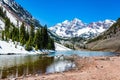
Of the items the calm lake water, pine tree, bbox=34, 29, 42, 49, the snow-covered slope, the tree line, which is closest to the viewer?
the calm lake water

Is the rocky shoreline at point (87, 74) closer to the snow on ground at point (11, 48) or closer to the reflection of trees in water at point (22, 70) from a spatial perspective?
the reflection of trees in water at point (22, 70)

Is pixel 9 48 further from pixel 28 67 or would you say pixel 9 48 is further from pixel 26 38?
pixel 28 67

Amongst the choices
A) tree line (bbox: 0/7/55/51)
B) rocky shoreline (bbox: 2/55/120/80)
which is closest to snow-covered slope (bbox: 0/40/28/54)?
tree line (bbox: 0/7/55/51)

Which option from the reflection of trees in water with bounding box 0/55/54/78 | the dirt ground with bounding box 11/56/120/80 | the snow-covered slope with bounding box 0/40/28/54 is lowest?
the dirt ground with bounding box 11/56/120/80

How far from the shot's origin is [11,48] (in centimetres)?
13425

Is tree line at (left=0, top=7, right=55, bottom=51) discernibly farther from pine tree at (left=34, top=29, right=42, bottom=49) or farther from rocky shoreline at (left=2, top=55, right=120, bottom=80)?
rocky shoreline at (left=2, top=55, right=120, bottom=80)

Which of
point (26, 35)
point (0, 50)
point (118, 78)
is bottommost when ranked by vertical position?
point (118, 78)

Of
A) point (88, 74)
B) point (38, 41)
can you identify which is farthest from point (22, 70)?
point (38, 41)

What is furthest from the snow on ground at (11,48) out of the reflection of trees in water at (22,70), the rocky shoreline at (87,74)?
the rocky shoreline at (87,74)

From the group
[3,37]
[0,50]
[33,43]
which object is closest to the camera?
[0,50]

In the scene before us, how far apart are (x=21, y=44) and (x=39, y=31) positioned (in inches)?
1264

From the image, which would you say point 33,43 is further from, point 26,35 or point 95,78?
point 95,78

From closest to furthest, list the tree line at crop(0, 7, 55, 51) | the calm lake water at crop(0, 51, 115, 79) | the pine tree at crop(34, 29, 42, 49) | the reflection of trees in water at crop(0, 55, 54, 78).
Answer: the reflection of trees in water at crop(0, 55, 54, 78) < the calm lake water at crop(0, 51, 115, 79) < the tree line at crop(0, 7, 55, 51) < the pine tree at crop(34, 29, 42, 49)

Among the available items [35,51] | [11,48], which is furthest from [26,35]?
[11,48]
